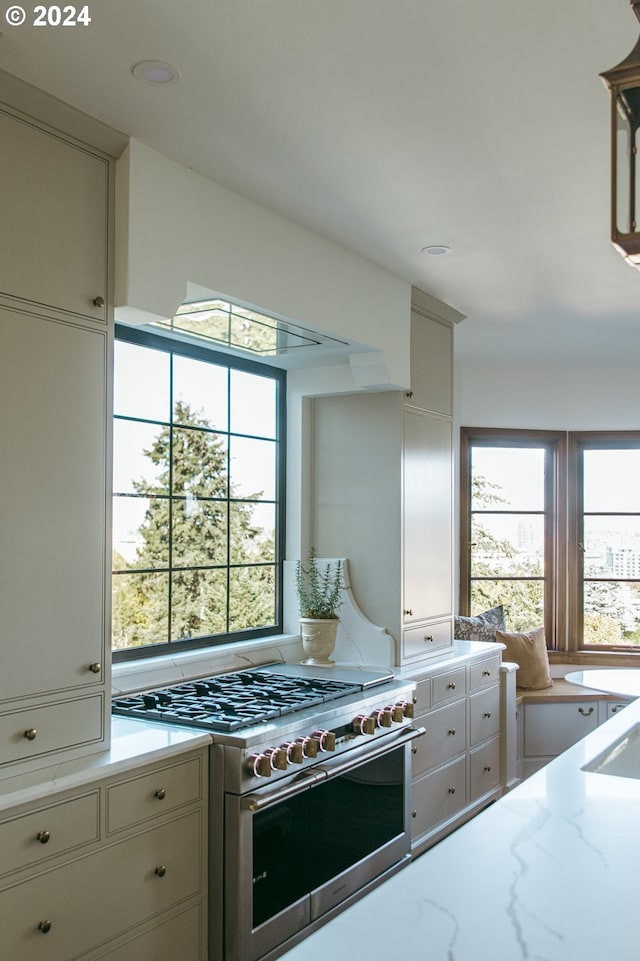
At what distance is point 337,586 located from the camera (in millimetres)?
4133

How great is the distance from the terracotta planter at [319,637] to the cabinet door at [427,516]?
15.2 inches

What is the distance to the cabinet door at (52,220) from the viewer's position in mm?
2223

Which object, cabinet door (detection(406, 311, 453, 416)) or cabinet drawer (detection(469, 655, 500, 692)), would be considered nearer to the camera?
cabinet door (detection(406, 311, 453, 416))

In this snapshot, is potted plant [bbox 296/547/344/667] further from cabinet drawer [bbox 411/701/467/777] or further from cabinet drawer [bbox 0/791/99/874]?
cabinet drawer [bbox 0/791/99/874]

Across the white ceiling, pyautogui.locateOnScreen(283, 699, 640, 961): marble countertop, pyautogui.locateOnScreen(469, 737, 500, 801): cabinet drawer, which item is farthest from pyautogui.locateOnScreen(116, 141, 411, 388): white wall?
pyautogui.locateOnScreen(469, 737, 500, 801): cabinet drawer

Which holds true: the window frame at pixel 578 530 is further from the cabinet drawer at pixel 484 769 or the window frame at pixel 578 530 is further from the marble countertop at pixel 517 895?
the marble countertop at pixel 517 895

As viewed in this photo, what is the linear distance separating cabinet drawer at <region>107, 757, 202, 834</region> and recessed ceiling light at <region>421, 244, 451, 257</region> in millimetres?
2197

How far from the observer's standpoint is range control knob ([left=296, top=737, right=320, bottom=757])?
9.48 feet

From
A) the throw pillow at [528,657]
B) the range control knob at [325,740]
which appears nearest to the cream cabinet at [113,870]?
the range control knob at [325,740]

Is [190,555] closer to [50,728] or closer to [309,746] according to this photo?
[309,746]

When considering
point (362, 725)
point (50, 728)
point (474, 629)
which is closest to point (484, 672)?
point (474, 629)

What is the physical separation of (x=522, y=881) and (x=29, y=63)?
2.10 metres

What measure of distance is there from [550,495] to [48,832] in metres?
4.73

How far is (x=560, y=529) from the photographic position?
614cm
